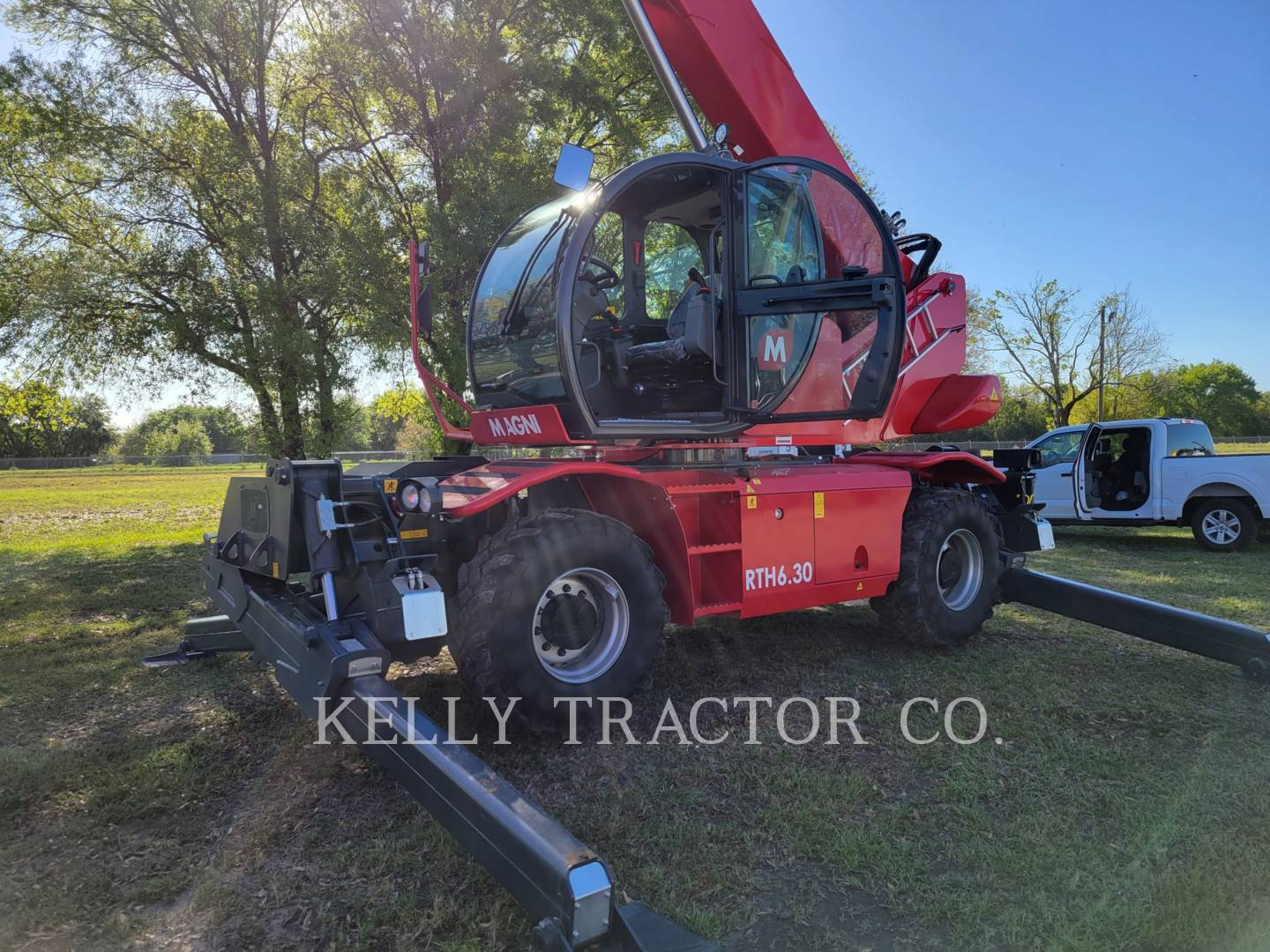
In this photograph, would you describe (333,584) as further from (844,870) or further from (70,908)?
(844,870)

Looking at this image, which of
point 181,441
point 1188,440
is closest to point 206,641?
point 1188,440

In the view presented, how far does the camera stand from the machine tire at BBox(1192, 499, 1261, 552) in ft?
31.8

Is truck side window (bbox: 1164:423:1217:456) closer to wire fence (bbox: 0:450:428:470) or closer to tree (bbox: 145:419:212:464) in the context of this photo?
wire fence (bbox: 0:450:428:470)

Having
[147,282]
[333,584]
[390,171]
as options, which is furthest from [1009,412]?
[333,584]

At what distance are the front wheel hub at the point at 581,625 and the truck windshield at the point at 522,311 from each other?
1049 mm

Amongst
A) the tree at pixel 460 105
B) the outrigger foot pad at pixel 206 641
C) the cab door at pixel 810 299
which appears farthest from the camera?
the tree at pixel 460 105

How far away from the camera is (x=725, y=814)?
3.10 m

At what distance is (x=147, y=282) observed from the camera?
31.7ft

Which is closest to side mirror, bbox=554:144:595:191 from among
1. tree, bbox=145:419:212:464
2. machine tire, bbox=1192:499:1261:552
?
machine tire, bbox=1192:499:1261:552

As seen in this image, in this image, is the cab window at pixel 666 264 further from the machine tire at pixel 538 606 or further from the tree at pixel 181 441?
the tree at pixel 181 441

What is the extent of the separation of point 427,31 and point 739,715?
980 centimetres

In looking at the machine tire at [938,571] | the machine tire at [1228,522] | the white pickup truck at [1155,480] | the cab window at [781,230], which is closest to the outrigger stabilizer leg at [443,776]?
the cab window at [781,230]

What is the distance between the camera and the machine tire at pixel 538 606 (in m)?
3.38

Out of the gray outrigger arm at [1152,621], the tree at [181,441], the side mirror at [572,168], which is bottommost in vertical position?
the gray outrigger arm at [1152,621]
